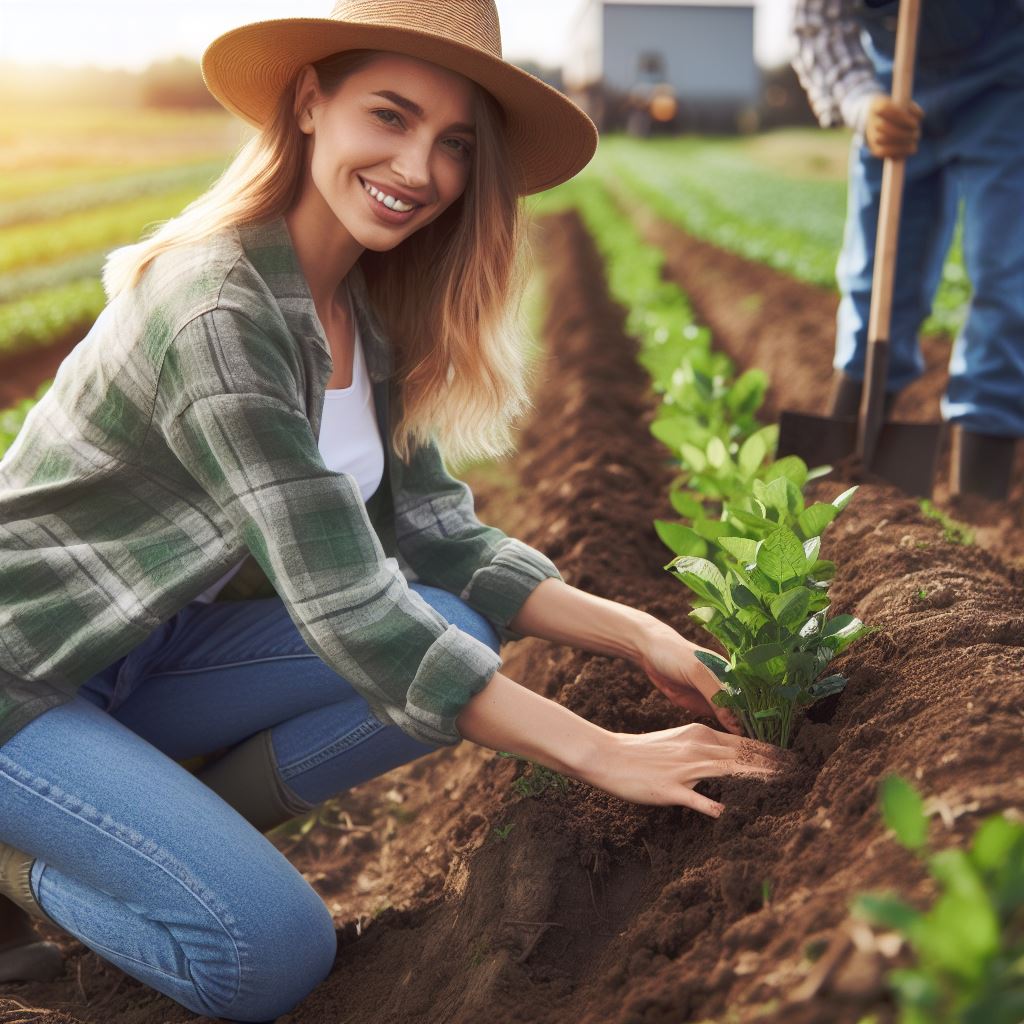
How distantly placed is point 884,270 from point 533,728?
2326 mm

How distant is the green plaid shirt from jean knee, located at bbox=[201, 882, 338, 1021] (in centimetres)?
43

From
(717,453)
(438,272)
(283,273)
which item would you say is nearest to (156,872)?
(283,273)

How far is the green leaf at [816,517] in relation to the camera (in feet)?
6.84

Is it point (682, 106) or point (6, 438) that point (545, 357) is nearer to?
point (6, 438)

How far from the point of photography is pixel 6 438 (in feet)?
14.3

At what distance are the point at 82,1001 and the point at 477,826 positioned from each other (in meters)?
0.86

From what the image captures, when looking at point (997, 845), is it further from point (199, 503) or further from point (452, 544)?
point (452, 544)

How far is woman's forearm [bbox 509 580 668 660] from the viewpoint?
2299 mm

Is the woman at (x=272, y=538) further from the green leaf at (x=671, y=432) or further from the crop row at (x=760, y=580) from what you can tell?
the green leaf at (x=671, y=432)

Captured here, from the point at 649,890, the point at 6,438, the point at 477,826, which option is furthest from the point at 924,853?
the point at 6,438

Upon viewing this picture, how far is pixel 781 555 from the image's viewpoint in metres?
1.88

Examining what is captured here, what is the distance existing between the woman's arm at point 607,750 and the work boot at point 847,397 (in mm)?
2353

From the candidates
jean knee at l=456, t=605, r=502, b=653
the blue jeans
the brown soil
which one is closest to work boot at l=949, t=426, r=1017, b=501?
the brown soil

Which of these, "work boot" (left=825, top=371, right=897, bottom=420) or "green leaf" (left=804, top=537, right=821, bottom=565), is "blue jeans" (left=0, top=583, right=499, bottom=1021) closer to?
"green leaf" (left=804, top=537, right=821, bottom=565)
